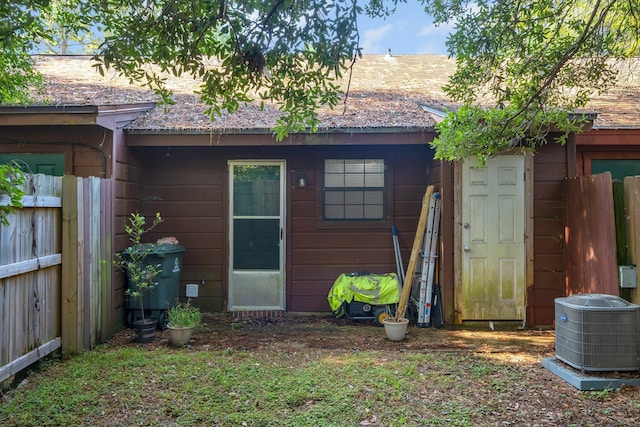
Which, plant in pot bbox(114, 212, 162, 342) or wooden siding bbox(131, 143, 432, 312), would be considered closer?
plant in pot bbox(114, 212, 162, 342)

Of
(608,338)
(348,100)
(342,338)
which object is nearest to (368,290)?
(342,338)

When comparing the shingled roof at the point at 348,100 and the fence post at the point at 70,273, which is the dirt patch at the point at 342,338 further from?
the shingled roof at the point at 348,100

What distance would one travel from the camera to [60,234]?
14.0ft

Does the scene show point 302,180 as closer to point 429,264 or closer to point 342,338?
point 429,264

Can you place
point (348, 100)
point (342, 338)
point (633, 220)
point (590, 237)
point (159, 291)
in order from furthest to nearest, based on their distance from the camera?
1. point (348, 100)
2. point (159, 291)
3. point (342, 338)
4. point (590, 237)
5. point (633, 220)

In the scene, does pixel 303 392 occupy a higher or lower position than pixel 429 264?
lower

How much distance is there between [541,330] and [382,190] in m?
2.61

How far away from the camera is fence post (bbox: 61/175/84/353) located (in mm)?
4254

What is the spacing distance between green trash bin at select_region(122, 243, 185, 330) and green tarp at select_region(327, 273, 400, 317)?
79.8 inches

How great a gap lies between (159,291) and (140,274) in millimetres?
393

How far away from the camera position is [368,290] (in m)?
5.67

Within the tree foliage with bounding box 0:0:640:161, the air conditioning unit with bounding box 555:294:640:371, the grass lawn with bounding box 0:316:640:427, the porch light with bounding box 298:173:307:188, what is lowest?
the grass lawn with bounding box 0:316:640:427

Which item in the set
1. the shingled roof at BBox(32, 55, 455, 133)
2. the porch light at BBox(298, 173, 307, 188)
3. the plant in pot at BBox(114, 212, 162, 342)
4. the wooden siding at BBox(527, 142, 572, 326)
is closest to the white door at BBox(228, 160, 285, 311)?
the porch light at BBox(298, 173, 307, 188)

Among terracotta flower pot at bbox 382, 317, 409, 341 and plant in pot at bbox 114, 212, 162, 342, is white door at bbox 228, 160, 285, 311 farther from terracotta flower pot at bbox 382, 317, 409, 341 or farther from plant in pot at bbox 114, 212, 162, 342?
terracotta flower pot at bbox 382, 317, 409, 341
